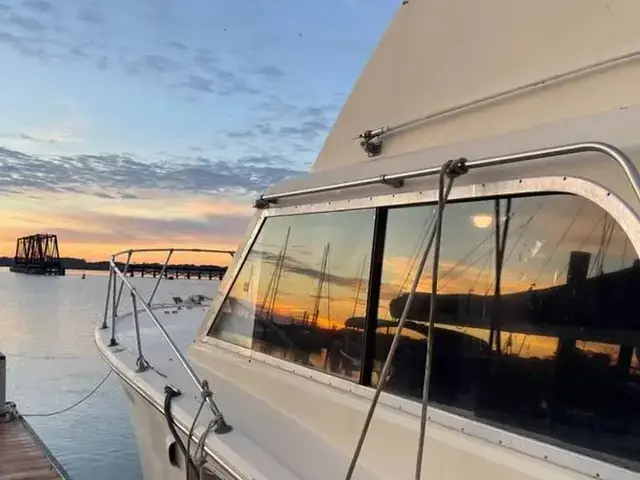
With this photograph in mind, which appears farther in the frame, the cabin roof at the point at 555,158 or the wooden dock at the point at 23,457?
the wooden dock at the point at 23,457

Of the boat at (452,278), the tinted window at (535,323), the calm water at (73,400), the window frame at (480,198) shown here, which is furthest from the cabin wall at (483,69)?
the calm water at (73,400)

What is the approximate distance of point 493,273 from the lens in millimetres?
2391

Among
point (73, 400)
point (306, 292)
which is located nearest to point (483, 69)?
point (306, 292)

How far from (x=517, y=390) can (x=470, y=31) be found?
1.82 metres

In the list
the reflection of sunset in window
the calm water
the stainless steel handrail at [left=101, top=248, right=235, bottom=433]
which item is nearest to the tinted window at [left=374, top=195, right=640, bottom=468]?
the reflection of sunset in window

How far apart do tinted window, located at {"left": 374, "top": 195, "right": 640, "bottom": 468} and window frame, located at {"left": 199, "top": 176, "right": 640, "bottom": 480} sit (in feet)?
0.12

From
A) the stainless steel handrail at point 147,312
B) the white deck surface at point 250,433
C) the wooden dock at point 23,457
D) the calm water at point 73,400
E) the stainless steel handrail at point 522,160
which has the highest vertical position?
the stainless steel handrail at point 522,160

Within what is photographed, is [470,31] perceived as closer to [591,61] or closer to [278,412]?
[591,61]

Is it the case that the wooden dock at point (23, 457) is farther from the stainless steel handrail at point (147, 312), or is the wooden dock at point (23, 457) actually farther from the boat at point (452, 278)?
the boat at point (452, 278)

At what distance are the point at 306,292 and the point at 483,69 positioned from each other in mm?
1465

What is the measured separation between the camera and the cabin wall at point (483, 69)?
2.45 m

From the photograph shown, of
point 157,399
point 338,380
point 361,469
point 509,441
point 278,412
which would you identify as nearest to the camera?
point 509,441

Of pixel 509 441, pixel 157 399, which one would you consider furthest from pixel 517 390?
pixel 157 399

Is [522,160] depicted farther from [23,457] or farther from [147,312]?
[23,457]
